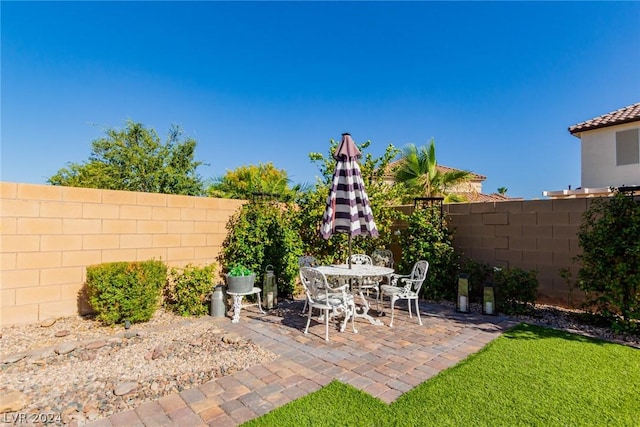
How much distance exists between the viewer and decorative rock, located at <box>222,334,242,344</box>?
4215mm

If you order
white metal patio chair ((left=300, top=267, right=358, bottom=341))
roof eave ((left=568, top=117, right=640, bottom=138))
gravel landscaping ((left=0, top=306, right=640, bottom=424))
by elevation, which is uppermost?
roof eave ((left=568, top=117, right=640, bottom=138))

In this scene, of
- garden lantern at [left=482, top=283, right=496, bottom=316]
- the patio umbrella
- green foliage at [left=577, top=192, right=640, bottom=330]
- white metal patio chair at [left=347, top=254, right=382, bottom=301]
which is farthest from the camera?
white metal patio chair at [left=347, top=254, right=382, bottom=301]

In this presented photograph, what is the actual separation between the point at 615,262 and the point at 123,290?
724cm

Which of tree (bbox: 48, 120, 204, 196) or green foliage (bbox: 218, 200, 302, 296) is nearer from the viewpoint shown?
green foliage (bbox: 218, 200, 302, 296)

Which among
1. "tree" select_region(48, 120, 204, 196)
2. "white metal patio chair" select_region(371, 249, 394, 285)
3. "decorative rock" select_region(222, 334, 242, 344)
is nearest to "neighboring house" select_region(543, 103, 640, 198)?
"white metal patio chair" select_region(371, 249, 394, 285)

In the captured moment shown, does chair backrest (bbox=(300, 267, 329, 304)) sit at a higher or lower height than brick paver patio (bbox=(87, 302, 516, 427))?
higher

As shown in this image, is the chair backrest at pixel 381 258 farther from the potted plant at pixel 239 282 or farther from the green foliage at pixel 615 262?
the green foliage at pixel 615 262

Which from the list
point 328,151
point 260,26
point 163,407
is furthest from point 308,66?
point 163,407

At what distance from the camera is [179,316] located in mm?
5383

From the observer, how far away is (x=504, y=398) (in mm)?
2803

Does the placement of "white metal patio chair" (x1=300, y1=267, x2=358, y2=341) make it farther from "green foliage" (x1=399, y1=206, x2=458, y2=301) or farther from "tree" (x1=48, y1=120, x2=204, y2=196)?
"tree" (x1=48, y1=120, x2=204, y2=196)

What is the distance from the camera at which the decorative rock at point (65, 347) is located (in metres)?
3.80

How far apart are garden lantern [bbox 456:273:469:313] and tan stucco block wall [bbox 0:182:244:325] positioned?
16.7 feet

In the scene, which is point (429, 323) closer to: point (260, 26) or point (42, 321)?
point (42, 321)
